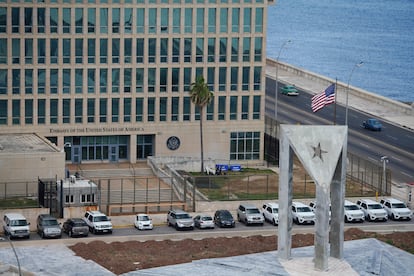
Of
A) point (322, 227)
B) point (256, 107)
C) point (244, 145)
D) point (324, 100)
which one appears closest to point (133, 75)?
point (256, 107)

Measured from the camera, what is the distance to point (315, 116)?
149875 mm

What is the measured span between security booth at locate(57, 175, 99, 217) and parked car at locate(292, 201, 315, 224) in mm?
13911

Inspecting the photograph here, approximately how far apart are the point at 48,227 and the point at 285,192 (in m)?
19.4

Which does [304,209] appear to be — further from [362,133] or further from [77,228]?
[362,133]

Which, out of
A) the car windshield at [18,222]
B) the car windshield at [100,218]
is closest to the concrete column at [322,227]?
the car windshield at [100,218]

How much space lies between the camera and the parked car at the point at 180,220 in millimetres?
101250

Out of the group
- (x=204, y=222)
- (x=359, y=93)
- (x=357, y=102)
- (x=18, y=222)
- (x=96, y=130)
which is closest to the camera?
(x=18, y=222)

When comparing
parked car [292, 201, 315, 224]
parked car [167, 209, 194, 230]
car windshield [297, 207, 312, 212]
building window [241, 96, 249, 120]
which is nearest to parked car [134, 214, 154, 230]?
parked car [167, 209, 194, 230]

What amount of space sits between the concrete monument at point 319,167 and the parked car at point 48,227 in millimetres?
18225

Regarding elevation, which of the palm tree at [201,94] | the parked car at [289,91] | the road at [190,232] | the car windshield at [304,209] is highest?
the palm tree at [201,94]

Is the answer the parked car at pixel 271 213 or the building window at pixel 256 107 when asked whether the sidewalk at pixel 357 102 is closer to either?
the building window at pixel 256 107

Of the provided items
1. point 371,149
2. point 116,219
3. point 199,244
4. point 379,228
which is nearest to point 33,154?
point 116,219

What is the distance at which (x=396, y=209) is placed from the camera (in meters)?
107

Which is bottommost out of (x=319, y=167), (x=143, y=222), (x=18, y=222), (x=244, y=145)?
(x=143, y=222)
